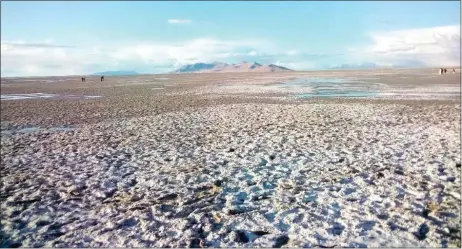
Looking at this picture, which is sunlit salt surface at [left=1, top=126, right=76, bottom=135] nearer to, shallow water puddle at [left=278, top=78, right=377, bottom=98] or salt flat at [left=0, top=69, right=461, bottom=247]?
salt flat at [left=0, top=69, right=461, bottom=247]

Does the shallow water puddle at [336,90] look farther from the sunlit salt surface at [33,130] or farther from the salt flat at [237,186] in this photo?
the sunlit salt surface at [33,130]

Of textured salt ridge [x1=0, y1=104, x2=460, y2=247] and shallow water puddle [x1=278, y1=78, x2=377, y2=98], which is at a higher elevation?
shallow water puddle [x1=278, y1=78, x2=377, y2=98]

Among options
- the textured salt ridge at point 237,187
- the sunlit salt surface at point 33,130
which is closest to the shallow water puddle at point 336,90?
the textured salt ridge at point 237,187

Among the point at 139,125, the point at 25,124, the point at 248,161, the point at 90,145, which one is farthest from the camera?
the point at 25,124

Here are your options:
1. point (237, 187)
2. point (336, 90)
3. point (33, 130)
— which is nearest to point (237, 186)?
point (237, 187)

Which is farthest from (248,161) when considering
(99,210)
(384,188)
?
(99,210)

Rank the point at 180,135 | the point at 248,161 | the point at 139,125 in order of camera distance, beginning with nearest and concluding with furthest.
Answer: the point at 248,161 < the point at 180,135 < the point at 139,125

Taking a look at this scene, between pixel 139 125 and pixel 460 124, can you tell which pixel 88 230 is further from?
pixel 460 124

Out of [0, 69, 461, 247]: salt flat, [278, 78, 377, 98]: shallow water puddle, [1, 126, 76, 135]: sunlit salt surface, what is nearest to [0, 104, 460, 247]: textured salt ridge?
[0, 69, 461, 247]: salt flat
